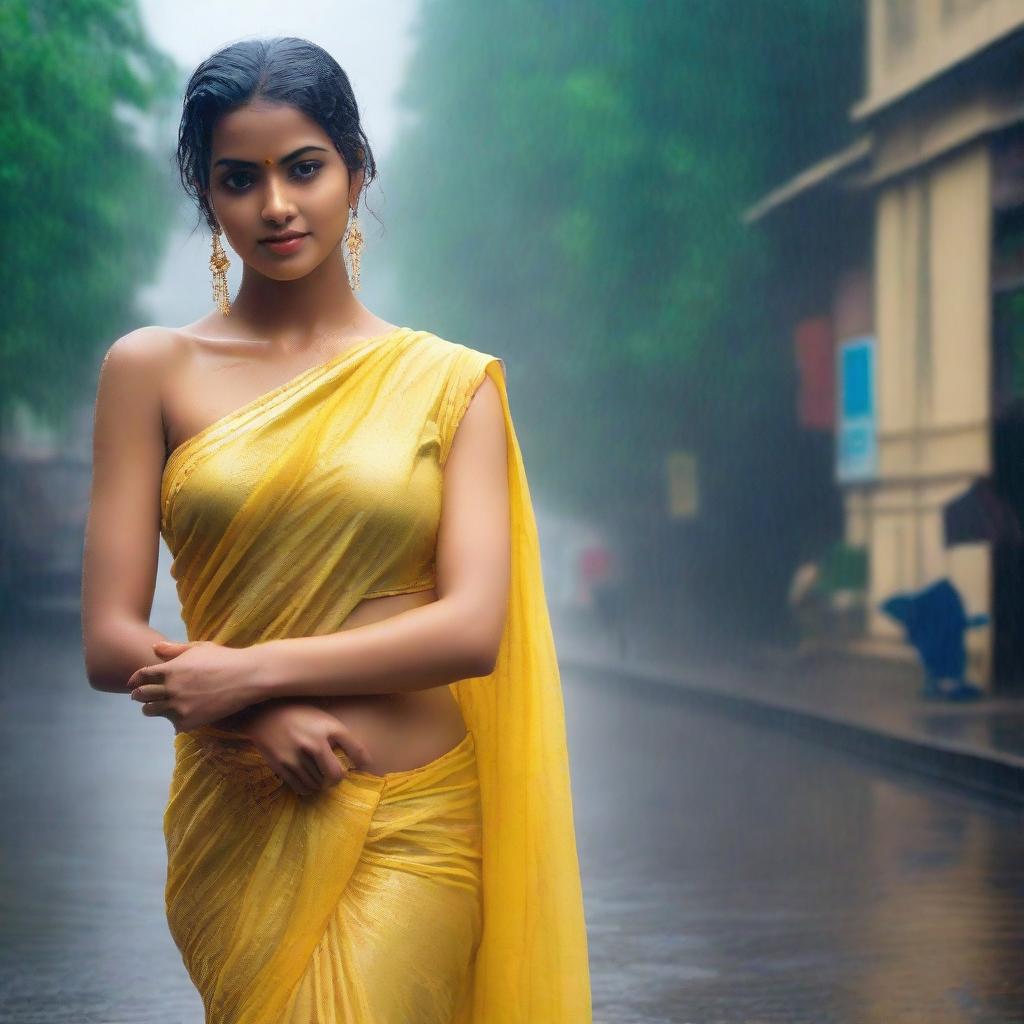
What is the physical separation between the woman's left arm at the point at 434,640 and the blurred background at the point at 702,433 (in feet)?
1.96

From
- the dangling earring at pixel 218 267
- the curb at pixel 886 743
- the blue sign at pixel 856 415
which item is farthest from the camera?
the blue sign at pixel 856 415

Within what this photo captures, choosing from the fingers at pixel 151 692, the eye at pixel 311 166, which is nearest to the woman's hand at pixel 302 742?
the fingers at pixel 151 692

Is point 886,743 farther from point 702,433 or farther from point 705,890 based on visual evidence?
point 702,433

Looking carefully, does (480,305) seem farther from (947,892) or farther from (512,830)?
(512,830)

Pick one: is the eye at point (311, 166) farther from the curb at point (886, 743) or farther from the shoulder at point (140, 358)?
the curb at point (886, 743)

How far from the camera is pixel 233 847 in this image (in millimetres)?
2449

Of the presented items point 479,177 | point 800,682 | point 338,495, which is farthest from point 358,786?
point 479,177

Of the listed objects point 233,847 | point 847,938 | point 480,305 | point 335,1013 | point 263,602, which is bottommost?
point 847,938

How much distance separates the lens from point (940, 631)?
16.5 meters

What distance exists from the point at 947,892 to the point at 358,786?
6.09 m

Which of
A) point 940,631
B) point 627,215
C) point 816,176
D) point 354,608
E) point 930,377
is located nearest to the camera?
point 354,608

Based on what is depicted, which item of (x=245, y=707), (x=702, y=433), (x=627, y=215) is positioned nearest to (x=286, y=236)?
(x=245, y=707)

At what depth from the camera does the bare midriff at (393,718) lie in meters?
2.43

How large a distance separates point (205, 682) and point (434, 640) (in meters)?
0.28
